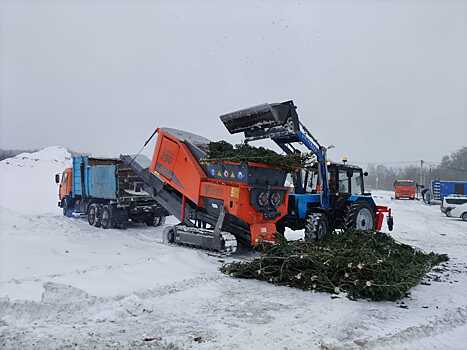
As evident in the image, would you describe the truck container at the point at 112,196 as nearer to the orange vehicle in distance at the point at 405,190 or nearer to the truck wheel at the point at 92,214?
the truck wheel at the point at 92,214

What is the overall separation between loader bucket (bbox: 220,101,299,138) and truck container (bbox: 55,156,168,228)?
462 centimetres

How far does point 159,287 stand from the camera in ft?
19.4

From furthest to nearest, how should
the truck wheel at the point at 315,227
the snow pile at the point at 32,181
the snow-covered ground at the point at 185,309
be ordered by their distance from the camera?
1. the snow pile at the point at 32,181
2. the truck wheel at the point at 315,227
3. the snow-covered ground at the point at 185,309

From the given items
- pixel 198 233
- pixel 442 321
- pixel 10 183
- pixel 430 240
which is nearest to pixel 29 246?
pixel 198 233

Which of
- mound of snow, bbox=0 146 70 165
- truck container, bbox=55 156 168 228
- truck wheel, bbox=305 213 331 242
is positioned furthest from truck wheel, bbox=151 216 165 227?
mound of snow, bbox=0 146 70 165

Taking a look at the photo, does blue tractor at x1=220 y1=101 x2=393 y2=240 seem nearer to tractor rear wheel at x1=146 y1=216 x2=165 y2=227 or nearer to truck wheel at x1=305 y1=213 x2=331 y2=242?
truck wheel at x1=305 y1=213 x2=331 y2=242

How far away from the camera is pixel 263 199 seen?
351 inches

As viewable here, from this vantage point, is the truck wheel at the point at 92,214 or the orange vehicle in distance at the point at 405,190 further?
the orange vehicle in distance at the point at 405,190

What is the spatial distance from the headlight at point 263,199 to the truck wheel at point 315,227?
1401 millimetres

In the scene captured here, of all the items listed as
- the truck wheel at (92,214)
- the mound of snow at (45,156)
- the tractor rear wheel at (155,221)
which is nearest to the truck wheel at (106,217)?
the truck wheel at (92,214)

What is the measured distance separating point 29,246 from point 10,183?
22.4 metres

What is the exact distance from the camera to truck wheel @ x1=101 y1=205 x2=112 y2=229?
46.4ft

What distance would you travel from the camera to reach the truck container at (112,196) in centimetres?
1414

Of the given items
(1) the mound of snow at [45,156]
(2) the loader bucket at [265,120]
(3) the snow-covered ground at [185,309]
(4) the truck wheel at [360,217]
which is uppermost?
(1) the mound of snow at [45,156]
